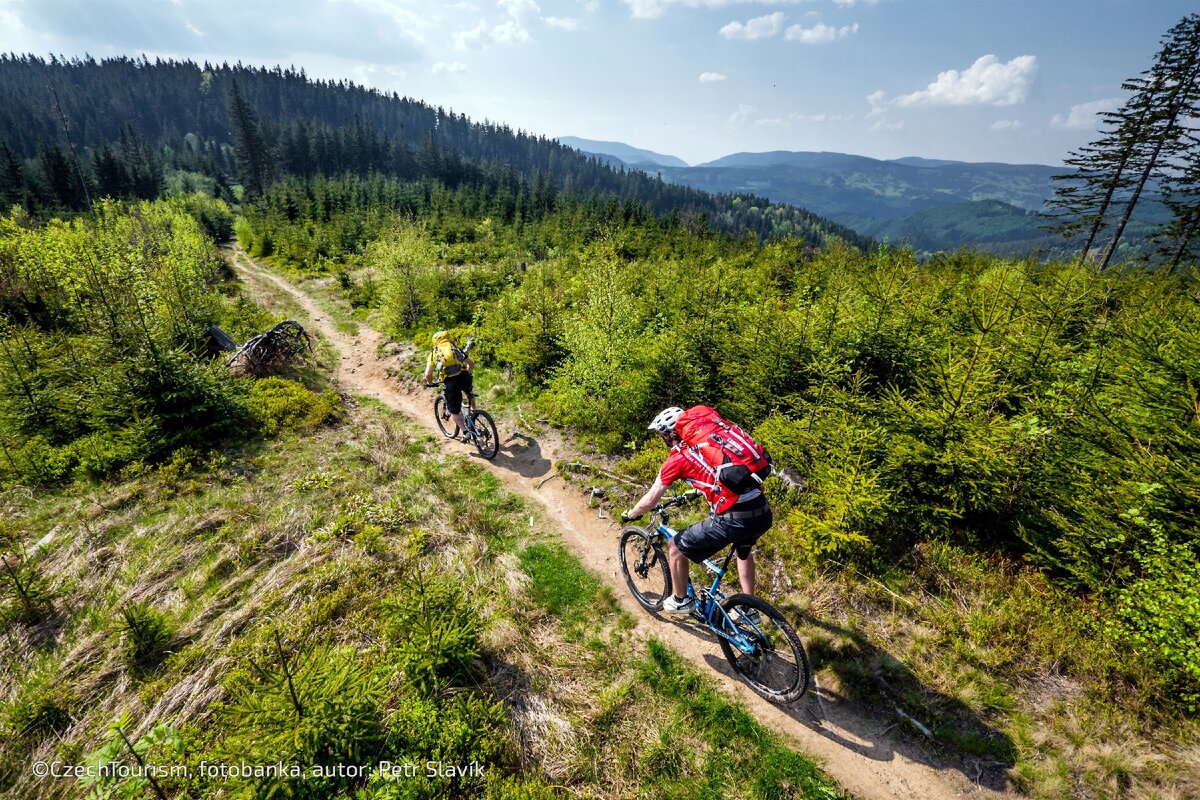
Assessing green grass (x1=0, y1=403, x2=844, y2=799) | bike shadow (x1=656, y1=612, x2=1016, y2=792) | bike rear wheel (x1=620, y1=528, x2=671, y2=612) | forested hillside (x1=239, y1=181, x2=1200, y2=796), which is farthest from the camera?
bike rear wheel (x1=620, y1=528, x2=671, y2=612)

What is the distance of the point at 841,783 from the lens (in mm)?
5344

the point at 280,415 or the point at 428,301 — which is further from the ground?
the point at 428,301

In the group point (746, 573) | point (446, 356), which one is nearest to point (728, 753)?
point (746, 573)

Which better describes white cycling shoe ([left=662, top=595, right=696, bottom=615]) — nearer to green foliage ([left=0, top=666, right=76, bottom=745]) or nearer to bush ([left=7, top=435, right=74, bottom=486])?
green foliage ([left=0, top=666, right=76, bottom=745])

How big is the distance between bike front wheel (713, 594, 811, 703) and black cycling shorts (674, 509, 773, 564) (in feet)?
2.13

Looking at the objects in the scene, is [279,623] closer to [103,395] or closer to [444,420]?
[444,420]

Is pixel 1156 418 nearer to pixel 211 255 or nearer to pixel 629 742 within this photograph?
pixel 629 742

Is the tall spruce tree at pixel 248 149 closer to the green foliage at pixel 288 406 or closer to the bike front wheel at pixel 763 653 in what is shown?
the green foliage at pixel 288 406

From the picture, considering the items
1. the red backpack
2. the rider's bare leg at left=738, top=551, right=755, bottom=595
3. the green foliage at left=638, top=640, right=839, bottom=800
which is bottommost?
the green foliage at left=638, top=640, right=839, bottom=800

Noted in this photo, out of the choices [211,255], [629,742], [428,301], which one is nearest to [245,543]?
[629,742]

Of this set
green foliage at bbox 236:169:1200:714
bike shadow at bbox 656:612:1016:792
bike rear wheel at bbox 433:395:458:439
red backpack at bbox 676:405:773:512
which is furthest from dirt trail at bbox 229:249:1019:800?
red backpack at bbox 676:405:773:512

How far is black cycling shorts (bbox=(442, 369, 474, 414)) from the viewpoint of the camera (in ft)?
40.3

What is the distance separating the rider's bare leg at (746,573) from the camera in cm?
618

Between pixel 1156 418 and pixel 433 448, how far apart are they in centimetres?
1457
